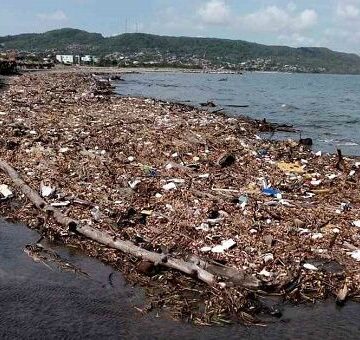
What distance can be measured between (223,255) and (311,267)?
1.29 metres

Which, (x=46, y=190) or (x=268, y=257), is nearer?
(x=268, y=257)

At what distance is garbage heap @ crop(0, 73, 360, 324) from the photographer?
21.4 feet

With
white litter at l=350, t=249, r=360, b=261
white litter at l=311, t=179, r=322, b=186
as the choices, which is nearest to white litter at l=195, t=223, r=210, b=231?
white litter at l=350, t=249, r=360, b=261

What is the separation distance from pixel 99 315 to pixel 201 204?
3916mm

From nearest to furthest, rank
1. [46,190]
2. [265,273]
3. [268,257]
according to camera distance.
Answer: [265,273] → [268,257] → [46,190]

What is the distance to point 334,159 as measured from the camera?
557 inches

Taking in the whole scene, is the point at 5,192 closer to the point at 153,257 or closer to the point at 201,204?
the point at 201,204

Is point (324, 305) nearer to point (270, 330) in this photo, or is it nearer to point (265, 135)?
point (270, 330)

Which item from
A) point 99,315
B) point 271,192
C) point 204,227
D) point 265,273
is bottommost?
point 99,315

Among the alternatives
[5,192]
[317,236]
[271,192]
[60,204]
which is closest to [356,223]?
[317,236]

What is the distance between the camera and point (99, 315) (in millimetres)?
5754

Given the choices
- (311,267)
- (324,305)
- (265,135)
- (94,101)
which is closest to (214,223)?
(311,267)

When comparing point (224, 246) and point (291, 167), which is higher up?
point (291, 167)

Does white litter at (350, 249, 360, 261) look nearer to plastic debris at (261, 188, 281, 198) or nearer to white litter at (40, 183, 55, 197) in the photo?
plastic debris at (261, 188, 281, 198)
